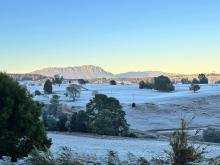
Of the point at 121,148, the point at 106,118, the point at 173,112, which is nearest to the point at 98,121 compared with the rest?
the point at 106,118

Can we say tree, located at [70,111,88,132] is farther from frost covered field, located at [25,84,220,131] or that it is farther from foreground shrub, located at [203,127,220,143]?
frost covered field, located at [25,84,220,131]

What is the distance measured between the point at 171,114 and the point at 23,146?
284ft

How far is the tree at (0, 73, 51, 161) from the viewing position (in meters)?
17.3

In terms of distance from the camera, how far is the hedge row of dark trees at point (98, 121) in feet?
167

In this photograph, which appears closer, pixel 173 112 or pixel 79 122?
pixel 79 122

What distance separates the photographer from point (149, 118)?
94.9m

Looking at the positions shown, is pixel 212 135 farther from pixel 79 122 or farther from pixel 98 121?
pixel 79 122

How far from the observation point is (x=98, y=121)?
5088 cm

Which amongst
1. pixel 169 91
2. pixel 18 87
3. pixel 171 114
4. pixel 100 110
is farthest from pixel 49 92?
pixel 18 87

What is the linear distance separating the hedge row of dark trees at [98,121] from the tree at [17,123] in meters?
31.9

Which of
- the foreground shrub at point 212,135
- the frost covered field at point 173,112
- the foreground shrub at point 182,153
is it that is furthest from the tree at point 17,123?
the frost covered field at point 173,112

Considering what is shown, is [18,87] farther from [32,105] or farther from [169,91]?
[169,91]

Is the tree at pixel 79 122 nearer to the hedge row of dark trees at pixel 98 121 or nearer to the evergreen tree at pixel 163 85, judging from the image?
the hedge row of dark trees at pixel 98 121

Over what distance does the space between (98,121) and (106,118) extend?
3.10 ft
